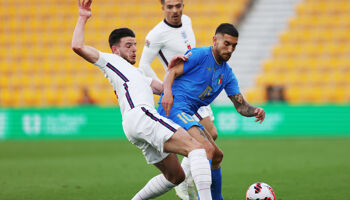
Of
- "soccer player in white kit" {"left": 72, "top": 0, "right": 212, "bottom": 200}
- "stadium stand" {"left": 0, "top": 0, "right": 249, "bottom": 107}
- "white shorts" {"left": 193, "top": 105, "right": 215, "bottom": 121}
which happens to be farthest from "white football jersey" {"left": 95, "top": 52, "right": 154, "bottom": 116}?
"stadium stand" {"left": 0, "top": 0, "right": 249, "bottom": 107}

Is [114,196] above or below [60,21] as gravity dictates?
below

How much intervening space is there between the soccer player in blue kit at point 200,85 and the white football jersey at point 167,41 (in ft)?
3.86

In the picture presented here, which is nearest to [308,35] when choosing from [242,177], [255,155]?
[255,155]

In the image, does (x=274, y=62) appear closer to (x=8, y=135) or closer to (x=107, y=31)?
(x=107, y=31)

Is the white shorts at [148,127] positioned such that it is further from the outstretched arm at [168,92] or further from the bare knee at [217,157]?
the bare knee at [217,157]

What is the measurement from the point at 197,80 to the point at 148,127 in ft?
2.81

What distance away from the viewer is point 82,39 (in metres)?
5.34

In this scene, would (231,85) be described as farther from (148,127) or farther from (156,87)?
(148,127)

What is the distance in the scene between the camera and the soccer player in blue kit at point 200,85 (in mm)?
5648

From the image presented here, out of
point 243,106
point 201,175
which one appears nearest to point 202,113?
point 243,106

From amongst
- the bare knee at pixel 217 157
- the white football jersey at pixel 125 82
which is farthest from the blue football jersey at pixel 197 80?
the bare knee at pixel 217 157

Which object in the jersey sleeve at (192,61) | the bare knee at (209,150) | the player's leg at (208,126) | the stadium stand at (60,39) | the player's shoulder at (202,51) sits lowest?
the bare knee at (209,150)

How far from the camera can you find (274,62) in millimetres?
19141

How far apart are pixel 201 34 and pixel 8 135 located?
7.64 metres
